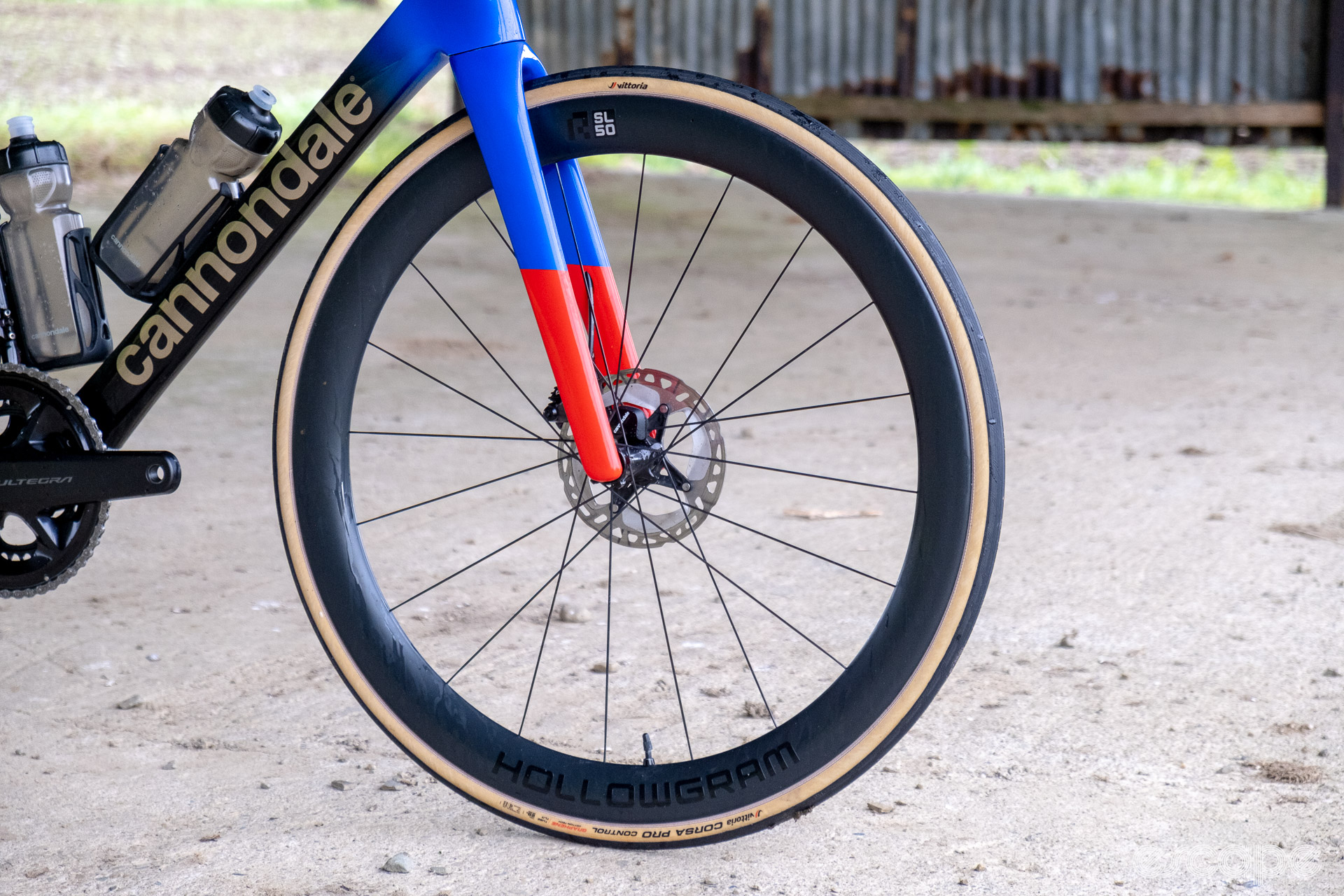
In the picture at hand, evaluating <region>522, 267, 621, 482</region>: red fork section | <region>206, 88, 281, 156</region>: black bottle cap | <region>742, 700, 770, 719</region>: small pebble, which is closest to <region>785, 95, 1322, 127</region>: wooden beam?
<region>742, 700, 770, 719</region>: small pebble

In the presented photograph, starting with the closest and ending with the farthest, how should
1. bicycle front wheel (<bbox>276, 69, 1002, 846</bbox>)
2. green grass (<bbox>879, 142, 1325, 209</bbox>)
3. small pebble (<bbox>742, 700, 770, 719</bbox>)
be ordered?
bicycle front wheel (<bbox>276, 69, 1002, 846</bbox>) → small pebble (<bbox>742, 700, 770, 719</bbox>) → green grass (<bbox>879, 142, 1325, 209</bbox>)

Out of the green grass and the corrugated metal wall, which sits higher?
the corrugated metal wall

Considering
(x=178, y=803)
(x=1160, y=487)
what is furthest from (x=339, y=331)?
(x=1160, y=487)

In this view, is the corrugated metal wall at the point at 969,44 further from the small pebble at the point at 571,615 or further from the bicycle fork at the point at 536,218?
the bicycle fork at the point at 536,218

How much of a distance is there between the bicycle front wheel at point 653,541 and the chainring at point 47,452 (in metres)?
0.31

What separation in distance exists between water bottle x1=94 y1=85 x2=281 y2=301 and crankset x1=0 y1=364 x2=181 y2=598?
19 cm

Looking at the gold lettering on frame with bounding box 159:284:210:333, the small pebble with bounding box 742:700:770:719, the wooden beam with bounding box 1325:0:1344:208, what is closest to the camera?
the gold lettering on frame with bounding box 159:284:210:333

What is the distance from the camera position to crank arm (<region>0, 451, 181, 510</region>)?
63.5 inches

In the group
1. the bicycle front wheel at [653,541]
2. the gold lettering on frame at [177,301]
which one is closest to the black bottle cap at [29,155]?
the gold lettering on frame at [177,301]

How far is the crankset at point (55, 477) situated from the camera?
63.6 inches

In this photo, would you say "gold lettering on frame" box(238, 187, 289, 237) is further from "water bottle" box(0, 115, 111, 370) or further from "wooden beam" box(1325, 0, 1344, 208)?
"wooden beam" box(1325, 0, 1344, 208)

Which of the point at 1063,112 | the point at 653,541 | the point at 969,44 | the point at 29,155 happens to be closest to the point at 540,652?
the point at 653,541

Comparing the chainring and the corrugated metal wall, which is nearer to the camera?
the chainring

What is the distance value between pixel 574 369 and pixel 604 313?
0.19 meters
